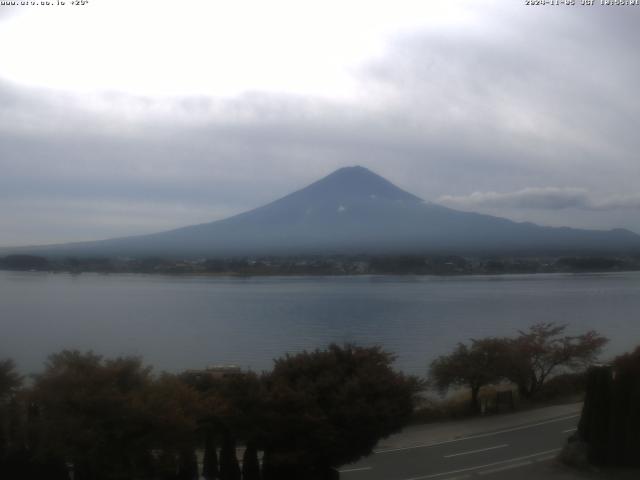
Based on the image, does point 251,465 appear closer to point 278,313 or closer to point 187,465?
point 187,465

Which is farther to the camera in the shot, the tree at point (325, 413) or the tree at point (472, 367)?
the tree at point (472, 367)

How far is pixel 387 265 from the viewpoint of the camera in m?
42.8

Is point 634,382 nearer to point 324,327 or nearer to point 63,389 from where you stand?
point 63,389

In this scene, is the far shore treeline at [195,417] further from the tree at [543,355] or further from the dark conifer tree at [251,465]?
the tree at [543,355]

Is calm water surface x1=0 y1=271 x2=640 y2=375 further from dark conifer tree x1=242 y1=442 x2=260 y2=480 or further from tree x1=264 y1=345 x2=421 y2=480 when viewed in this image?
tree x1=264 y1=345 x2=421 y2=480

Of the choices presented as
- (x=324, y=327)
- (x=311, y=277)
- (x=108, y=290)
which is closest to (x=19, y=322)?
(x=324, y=327)

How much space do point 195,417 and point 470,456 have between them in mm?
4031

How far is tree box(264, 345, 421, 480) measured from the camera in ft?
26.7

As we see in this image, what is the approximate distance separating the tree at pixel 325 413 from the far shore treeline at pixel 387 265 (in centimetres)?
2473

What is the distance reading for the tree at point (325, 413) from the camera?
320 inches

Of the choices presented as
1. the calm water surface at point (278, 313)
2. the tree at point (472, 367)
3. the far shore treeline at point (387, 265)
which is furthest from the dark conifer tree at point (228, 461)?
the far shore treeline at point (387, 265)

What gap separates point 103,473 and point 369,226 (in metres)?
66.0

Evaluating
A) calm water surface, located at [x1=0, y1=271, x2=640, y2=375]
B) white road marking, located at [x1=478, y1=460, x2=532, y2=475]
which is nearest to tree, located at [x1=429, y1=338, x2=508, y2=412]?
calm water surface, located at [x1=0, y1=271, x2=640, y2=375]

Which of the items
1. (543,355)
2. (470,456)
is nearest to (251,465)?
(470,456)
